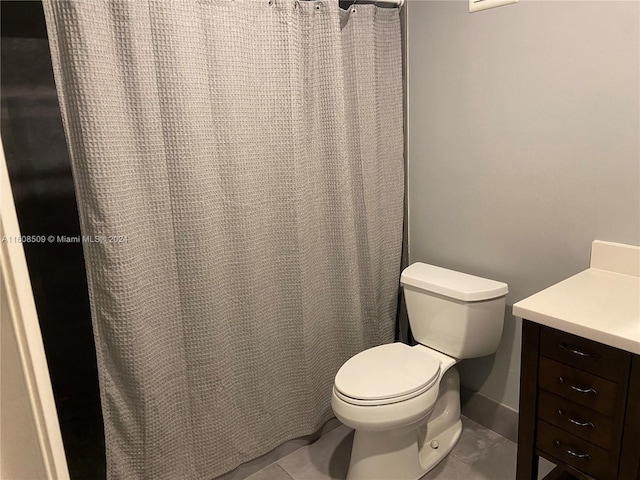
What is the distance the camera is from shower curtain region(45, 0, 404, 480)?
55.0 inches

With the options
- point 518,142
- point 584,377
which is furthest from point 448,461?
point 518,142

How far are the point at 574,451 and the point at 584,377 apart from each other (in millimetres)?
255

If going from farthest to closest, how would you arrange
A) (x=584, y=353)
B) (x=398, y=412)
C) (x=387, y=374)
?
(x=387, y=374) → (x=398, y=412) → (x=584, y=353)

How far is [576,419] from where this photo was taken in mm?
1354

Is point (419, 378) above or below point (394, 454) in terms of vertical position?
above

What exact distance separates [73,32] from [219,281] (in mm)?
899

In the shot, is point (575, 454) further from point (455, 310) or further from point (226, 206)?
point (226, 206)

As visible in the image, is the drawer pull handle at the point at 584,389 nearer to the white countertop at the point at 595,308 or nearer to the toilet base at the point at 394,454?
the white countertop at the point at 595,308

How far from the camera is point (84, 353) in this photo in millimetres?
1697

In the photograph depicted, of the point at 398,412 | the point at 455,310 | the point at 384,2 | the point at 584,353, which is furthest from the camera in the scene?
the point at 384,2

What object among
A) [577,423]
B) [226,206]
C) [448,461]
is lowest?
[448,461]

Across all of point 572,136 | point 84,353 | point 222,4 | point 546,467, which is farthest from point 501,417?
point 222,4

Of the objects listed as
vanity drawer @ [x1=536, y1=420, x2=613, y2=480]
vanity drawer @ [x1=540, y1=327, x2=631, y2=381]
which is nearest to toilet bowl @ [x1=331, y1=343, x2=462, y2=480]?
vanity drawer @ [x1=536, y1=420, x2=613, y2=480]

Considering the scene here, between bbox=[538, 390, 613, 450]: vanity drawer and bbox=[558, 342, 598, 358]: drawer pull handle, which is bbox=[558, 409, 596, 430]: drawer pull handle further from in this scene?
bbox=[558, 342, 598, 358]: drawer pull handle
